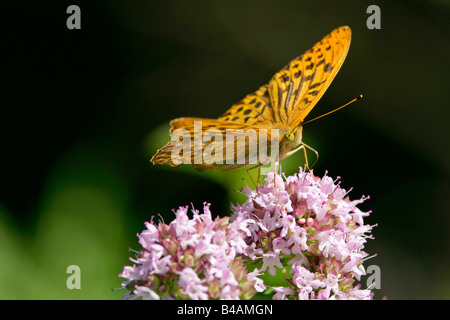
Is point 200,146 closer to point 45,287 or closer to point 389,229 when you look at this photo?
point 45,287

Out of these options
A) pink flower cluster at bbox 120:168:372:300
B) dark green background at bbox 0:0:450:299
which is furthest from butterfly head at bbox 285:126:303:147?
dark green background at bbox 0:0:450:299

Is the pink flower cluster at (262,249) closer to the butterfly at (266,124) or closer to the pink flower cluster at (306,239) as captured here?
the pink flower cluster at (306,239)

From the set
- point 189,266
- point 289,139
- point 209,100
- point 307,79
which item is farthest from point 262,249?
point 209,100

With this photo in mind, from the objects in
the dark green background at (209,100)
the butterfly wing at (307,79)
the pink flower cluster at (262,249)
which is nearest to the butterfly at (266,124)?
the butterfly wing at (307,79)

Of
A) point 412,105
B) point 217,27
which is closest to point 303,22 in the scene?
point 217,27

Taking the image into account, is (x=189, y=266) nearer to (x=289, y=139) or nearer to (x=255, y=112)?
(x=289, y=139)

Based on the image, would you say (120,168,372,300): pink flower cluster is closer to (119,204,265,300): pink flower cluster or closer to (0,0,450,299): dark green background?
(119,204,265,300): pink flower cluster

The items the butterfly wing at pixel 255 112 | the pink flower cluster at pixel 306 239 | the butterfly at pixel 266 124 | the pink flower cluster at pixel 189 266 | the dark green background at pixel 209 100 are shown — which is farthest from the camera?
the dark green background at pixel 209 100
